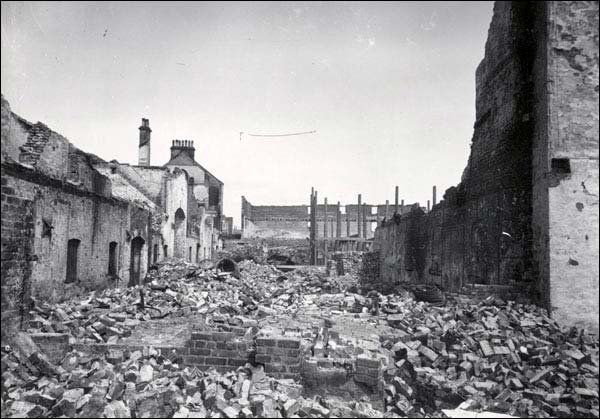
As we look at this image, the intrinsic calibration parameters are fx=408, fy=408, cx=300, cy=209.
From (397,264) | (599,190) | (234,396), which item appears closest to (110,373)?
(234,396)

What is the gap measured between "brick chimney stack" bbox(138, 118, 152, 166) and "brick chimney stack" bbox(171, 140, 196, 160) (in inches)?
511

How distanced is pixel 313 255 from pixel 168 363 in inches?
1124

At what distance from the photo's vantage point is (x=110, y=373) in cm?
689

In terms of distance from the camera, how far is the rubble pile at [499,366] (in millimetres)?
6613

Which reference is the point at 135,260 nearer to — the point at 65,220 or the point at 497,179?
the point at 65,220

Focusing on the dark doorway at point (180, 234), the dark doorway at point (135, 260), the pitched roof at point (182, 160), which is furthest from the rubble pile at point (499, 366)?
the pitched roof at point (182, 160)

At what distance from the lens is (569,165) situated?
862 cm

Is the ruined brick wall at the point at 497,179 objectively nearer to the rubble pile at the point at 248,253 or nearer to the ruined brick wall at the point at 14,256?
the ruined brick wall at the point at 14,256

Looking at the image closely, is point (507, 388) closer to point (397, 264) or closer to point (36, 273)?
point (36, 273)

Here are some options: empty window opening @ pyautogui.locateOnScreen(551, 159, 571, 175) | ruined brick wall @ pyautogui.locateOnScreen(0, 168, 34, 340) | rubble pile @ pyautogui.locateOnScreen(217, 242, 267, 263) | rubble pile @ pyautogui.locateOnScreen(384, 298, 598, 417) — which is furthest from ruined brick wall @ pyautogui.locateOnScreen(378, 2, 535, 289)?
rubble pile @ pyautogui.locateOnScreen(217, 242, 267, 263)

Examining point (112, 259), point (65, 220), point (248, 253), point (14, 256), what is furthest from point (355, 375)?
point (248, 253)

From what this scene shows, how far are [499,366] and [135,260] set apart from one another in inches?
658

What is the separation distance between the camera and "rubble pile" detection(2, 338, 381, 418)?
5.96 meters

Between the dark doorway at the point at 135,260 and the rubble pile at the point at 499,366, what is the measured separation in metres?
14.4
